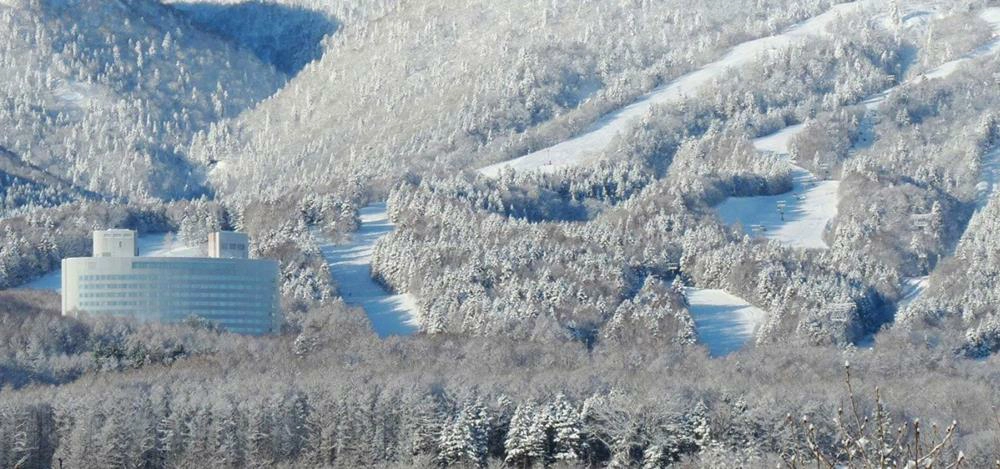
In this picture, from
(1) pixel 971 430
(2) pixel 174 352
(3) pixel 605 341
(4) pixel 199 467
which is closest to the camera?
(4) pixel 199 467

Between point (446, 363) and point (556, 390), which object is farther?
point (446, 363)

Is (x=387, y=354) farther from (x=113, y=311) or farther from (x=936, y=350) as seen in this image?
(x=936, y=350)

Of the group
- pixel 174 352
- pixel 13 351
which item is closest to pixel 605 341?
pixel 174 352

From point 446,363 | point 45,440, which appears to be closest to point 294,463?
point 45,440

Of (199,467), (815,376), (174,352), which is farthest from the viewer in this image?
(174,352)

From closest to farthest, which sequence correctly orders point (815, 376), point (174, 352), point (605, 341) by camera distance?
point (815, 376), point (174, 352), point (605, 341)

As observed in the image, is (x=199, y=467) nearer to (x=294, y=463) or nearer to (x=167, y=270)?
(x=294, y=463)
